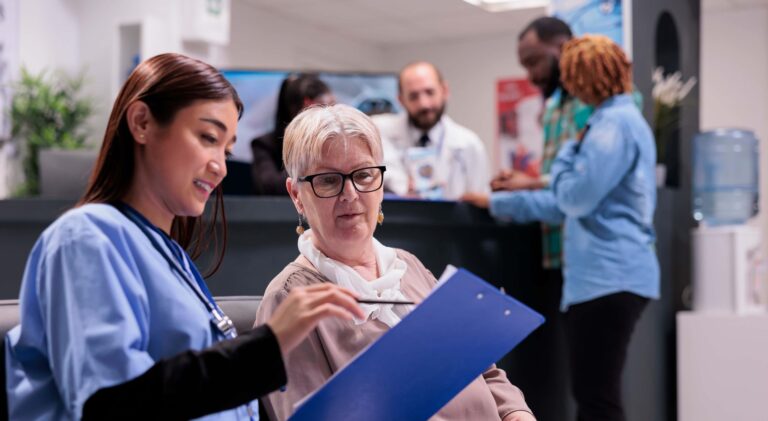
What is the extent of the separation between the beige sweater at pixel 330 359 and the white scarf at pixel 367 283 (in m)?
0.01

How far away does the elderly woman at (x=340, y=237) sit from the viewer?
4.71ft

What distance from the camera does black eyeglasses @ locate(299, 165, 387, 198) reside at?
1.47m

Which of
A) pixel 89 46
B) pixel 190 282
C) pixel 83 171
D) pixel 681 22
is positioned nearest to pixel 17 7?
pixel 89 46

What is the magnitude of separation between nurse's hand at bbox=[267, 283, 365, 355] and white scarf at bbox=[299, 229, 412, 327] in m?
0.44

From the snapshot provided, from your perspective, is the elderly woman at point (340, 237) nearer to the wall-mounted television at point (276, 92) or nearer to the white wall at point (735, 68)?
the wall-mounted television at point (276, 92)

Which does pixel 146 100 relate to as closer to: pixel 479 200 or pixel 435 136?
pixel 479 200

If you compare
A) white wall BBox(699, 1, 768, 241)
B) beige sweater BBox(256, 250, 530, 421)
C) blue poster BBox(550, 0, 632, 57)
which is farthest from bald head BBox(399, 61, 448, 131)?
white wall BBox(699, 1, 768, 241)

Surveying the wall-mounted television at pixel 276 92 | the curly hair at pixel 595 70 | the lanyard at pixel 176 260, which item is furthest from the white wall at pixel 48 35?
the lanyard at pixel 176 260

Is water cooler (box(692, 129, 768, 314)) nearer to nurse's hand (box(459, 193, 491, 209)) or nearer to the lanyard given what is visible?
nurse's hand (box(459, 193, 491, 209))

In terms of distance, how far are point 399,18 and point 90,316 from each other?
27.9 feet

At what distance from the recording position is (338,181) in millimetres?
1477

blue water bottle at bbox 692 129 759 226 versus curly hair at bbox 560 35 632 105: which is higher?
curly hair at bbox 560 35 632 105

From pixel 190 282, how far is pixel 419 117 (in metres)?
3.11

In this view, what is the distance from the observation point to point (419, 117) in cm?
415
